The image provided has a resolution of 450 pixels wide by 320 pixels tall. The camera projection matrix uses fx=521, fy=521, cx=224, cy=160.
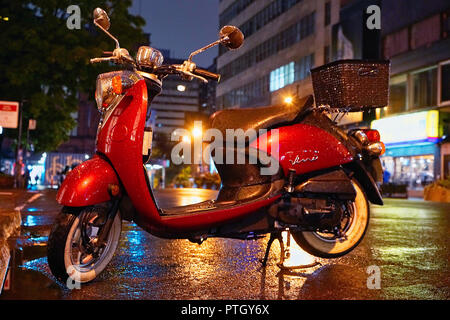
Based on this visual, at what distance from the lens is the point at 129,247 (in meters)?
5.55

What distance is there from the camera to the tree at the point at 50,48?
21.0m

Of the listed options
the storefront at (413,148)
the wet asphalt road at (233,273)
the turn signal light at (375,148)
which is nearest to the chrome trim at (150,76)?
the wet asphalt road at (233,273)

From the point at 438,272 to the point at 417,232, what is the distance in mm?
3274

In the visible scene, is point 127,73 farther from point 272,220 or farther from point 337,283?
point 337,283

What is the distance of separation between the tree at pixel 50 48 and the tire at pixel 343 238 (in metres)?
17.5

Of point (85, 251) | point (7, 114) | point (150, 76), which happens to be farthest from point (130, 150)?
point (7, 114)

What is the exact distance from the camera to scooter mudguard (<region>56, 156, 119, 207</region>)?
3455 mm

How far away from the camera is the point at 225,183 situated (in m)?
4.51

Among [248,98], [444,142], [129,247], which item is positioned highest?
[248,98]

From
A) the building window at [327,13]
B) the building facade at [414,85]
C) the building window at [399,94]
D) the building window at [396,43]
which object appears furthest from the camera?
the building window at [327,13]

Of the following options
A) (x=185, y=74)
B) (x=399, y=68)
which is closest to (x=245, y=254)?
(x=185, y=74)

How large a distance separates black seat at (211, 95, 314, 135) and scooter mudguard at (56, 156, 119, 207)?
3.44 ft

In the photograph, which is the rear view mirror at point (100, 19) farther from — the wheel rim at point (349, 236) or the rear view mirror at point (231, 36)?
the wheel rim at point (349, 236)

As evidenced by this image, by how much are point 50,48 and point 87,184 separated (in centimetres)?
1929
